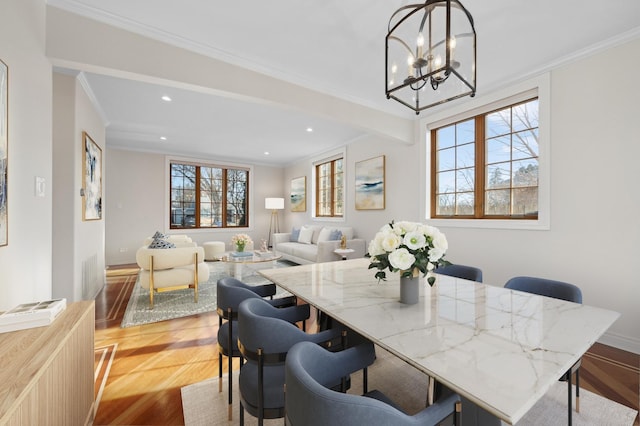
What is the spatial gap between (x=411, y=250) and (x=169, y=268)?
339cm

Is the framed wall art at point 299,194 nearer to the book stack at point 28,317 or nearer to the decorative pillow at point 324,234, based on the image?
the decorative pillow at point 324,234

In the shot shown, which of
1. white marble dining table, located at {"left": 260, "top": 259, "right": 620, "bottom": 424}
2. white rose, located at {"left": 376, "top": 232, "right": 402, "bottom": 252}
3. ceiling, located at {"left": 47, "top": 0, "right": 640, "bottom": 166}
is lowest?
white marble dining table, located at {"left": 260, "top": 259, "right": 620, "bottom": 424}

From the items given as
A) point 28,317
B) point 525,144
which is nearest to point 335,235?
point 525,144

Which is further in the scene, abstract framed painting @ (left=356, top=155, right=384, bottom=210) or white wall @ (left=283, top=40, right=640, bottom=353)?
abstract framed painting @ (left=356, top=155, right=384, bottom=210)

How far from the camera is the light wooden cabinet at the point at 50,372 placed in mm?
784

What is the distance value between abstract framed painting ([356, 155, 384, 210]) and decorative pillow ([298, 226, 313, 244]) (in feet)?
4.81

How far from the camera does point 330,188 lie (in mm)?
6402

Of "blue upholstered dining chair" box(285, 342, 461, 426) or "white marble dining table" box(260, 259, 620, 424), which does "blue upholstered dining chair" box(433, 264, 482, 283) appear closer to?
"white marble dining table" box(260, 259, 620, 424)

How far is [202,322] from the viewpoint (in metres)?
2.96

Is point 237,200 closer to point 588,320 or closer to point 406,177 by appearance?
point 406,177

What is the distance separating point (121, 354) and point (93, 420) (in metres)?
0.79

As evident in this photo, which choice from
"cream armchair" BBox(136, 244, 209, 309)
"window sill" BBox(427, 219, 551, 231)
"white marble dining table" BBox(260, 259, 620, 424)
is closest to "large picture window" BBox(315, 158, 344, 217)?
"window sill" BBox(427, 219, 551, 231)

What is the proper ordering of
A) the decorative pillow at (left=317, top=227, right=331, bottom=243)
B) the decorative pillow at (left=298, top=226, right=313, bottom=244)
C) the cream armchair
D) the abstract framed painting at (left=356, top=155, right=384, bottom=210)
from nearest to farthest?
the cream armchair, the abstract framed painting at (left=356, top=155, right=384, bottom=210), the decorative pillow at (left=317, top=227, right=331, bottom=243), the decorative pillow at (left=298, top=226, right=313, bottom=244)

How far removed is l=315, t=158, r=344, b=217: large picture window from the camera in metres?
6.08
